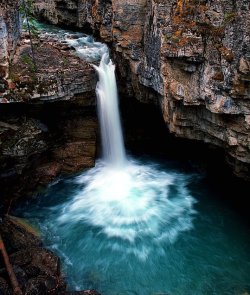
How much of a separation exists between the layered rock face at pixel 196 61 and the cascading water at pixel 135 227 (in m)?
2.98

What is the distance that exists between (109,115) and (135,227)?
24.7 feet

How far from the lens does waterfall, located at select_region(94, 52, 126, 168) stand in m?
15.4

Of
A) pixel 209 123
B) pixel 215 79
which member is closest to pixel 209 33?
pixel 215 79

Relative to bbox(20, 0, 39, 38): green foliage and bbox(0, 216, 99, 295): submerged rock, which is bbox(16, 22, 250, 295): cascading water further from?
bbox(20, 0, 39, 38): green foliage

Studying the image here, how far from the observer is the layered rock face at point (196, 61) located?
9.30m

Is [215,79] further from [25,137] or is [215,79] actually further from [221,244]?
[25,137]

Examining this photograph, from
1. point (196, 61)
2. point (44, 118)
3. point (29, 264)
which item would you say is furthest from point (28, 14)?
point (29, 264)

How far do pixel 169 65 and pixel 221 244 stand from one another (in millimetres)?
8582

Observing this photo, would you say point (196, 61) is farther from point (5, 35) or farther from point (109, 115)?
point (5, 35)

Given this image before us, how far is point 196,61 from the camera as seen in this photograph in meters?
10.4

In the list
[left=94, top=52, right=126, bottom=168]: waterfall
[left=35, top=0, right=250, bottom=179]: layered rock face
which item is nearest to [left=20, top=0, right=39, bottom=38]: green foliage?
[left=94, top=52, right=126, bottom=168]: waterfall

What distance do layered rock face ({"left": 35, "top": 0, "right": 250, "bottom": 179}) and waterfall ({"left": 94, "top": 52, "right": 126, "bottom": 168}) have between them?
1.64 metres

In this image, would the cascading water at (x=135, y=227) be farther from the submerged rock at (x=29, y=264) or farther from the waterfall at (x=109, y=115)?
the submerged rock at (x=29, y=264)

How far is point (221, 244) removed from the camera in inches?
436
